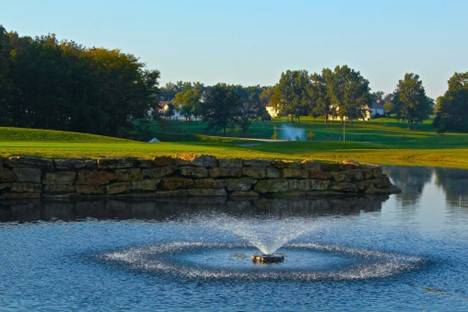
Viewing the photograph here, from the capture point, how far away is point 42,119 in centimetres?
9519

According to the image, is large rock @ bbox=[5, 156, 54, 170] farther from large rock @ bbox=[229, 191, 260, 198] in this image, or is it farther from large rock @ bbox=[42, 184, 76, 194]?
large rock @ bbox=[229, 191, 260, 198]

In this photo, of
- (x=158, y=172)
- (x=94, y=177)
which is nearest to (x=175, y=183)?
(x=158, y=172)

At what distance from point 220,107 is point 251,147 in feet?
183

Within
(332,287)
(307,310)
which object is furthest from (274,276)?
(307,310)

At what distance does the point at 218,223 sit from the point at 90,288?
47.4ft

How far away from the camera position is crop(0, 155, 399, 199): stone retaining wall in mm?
44906

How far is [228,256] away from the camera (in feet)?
91.1

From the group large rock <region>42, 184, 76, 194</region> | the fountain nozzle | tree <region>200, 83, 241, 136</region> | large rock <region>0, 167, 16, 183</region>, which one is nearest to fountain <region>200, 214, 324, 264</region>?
the fountain nozzle

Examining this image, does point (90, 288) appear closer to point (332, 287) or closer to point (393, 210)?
point (332, 287)

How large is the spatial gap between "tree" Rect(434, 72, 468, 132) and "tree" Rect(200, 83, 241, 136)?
5057 cm

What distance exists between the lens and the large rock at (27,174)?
146 feet

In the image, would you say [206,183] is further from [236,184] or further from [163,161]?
[163,161]

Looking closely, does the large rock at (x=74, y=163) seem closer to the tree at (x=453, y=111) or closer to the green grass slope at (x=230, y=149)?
the green grass slope at (x=230, y=149)

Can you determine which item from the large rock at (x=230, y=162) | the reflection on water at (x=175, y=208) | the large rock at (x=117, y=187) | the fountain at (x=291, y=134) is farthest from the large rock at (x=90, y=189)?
the fountain at (x=291, y=134)
